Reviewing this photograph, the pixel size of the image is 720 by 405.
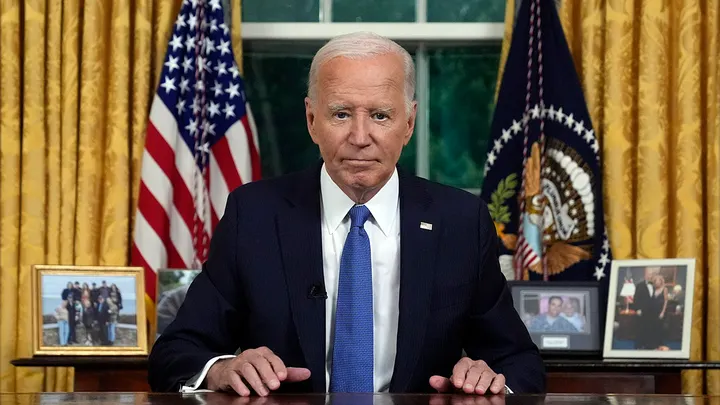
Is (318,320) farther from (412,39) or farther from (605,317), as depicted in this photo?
(412,39)

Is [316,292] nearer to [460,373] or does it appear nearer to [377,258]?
[377,258]

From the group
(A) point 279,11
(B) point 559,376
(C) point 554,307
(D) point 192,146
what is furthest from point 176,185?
(B) point 559,376

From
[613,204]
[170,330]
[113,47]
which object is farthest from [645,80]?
[170,330]

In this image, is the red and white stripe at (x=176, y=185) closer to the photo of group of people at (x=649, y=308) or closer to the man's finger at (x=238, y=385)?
the photo of group of people at (x=649, y=308)

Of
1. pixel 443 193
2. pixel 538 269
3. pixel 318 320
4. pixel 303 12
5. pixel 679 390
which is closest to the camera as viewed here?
pixel 318 320

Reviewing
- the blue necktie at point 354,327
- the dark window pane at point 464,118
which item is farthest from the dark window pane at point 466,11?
the blue necktie at point 354,327

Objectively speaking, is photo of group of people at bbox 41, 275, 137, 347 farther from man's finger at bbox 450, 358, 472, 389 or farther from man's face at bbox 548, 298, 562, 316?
man's finger at bbox 450, 358, 472, 389

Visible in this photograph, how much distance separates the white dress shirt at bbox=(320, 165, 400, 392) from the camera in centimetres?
243

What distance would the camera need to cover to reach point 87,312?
388 cm

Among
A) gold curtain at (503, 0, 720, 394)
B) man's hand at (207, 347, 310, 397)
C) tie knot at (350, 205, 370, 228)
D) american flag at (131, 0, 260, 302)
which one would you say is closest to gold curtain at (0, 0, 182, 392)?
american flag at (131, 0, 260, 302)

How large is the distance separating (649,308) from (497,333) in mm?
1503

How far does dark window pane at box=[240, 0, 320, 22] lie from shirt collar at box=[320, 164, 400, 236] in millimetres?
2033

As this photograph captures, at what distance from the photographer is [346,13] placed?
14.8ft

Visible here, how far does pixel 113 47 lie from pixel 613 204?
6.35 ft
